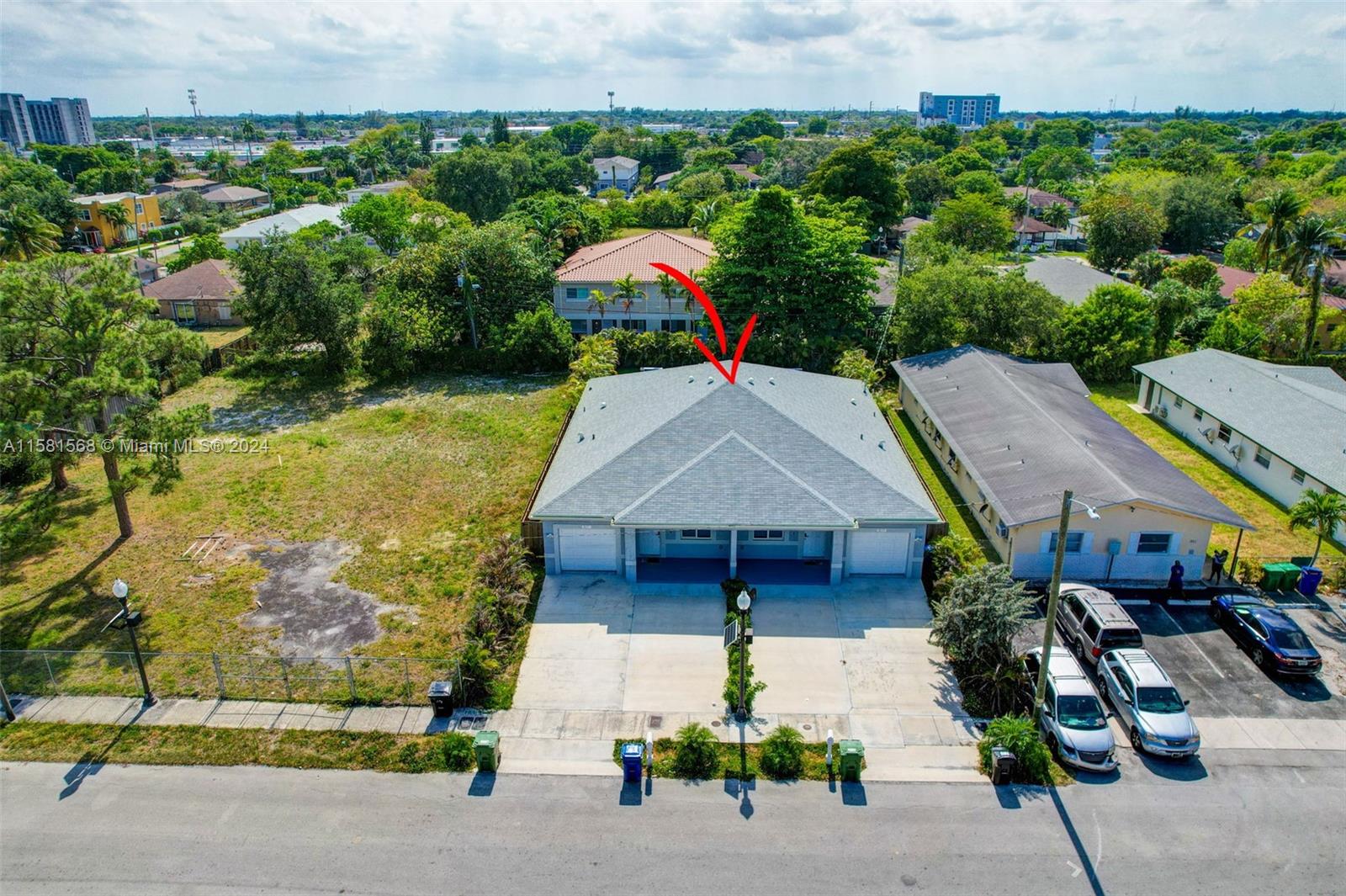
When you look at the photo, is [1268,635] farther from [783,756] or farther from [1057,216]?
[1057,216]

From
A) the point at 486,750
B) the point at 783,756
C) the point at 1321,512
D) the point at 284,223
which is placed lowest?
the point at 783,756

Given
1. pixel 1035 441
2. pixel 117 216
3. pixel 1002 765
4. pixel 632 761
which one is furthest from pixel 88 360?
pixel 117 216

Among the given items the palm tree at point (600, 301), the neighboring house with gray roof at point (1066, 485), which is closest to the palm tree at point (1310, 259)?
the neighboring house with gray roof at point (1066, 485)

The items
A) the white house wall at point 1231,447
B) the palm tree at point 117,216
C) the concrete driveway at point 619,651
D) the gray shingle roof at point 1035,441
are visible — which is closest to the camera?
the concrete driveway at point 619,651

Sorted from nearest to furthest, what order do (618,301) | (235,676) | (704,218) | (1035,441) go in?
(235,676)
(1035,441)
(618,301)
(704,218)

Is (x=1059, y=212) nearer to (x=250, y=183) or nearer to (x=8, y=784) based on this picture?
(x=8, y=784)

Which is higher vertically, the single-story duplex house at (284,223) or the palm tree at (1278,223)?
the palm tree at (1278,223)

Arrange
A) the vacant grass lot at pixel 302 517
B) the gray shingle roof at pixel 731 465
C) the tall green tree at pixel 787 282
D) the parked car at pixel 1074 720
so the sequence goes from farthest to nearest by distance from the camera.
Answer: the tall green tree at pixel 787 282, the gray shingle roof at pixel 731 465, the vacant grass lot at pixel 302 517, the parked car at pixel 1074 720

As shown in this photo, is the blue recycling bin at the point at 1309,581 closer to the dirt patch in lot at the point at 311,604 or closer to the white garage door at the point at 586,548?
the white garage door at the point at 586,548
